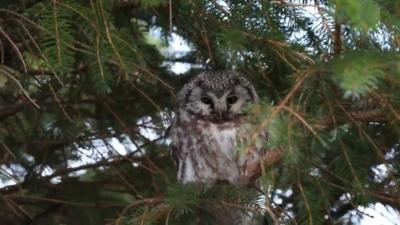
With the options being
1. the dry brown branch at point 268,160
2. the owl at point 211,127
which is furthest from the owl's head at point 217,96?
the dry brown branch at point 268,160

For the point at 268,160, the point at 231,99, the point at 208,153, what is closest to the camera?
the point at 268,160

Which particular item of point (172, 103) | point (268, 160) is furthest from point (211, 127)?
point (268, 160)

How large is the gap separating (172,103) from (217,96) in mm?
Answer: 212

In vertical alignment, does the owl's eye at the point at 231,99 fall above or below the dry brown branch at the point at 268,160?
above

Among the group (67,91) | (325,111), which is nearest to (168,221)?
(325,111)

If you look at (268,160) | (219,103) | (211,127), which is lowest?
(268,160)

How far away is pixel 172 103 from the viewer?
3.81 m

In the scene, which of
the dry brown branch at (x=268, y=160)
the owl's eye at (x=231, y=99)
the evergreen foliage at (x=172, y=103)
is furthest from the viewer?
the owl's eye at (x=231, y=99)

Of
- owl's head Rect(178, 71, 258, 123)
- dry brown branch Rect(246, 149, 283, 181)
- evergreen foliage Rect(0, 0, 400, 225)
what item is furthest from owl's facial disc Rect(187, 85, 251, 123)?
dry brown branch Rect(246, 149, 283, 181)

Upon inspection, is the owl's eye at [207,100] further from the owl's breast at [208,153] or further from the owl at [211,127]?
the owl's breast at [208,153]

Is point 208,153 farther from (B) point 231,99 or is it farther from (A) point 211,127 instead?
(B) point 231,99

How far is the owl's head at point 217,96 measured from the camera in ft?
12.3

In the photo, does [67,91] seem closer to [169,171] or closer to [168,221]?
[169,171]

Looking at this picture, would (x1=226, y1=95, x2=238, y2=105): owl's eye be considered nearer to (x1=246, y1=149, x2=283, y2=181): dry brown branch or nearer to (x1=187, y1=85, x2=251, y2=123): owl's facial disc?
(x1=187, y1=85, x2=251, y2=123): owl's facial disc
